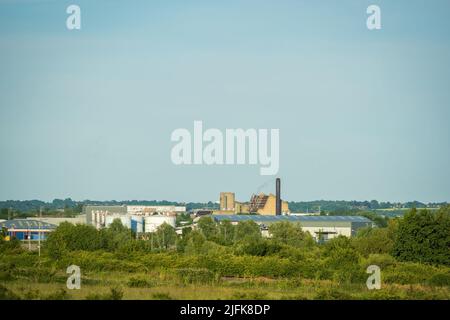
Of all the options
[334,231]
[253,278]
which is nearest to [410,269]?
[253,278]

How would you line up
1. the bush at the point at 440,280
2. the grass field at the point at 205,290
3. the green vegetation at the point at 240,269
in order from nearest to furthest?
1. the grass field at the point at 205,290
2. the green vegetation at the point at 240,269
3. the bush at the point at 440,280

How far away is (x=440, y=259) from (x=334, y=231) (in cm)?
4764

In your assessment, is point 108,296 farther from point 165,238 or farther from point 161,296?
point 165,238

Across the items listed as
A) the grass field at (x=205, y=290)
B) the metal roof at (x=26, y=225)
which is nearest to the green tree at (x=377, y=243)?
the grass field at (x=205, y=290)

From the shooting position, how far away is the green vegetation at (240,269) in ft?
76.5

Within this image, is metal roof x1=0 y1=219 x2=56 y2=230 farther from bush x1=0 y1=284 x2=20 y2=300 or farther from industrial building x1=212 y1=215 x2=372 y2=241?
bush x1=0 y1=284 x2=20 y2=300

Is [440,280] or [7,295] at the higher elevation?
[7,295]

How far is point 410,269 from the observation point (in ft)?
105

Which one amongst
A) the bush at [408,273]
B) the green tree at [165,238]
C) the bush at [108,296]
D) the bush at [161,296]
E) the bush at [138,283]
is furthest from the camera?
the green tree at [165,238]

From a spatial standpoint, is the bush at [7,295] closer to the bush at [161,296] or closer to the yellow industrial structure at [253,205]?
the bush at [161,296]

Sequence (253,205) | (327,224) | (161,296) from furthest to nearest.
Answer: (253,205) < (327,224) < (161,296)

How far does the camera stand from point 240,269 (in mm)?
33312

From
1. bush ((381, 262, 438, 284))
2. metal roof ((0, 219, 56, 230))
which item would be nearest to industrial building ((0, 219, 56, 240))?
metal roof ((0, 219, 56, 230))

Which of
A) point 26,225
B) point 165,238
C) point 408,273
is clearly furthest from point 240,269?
point 26,225
